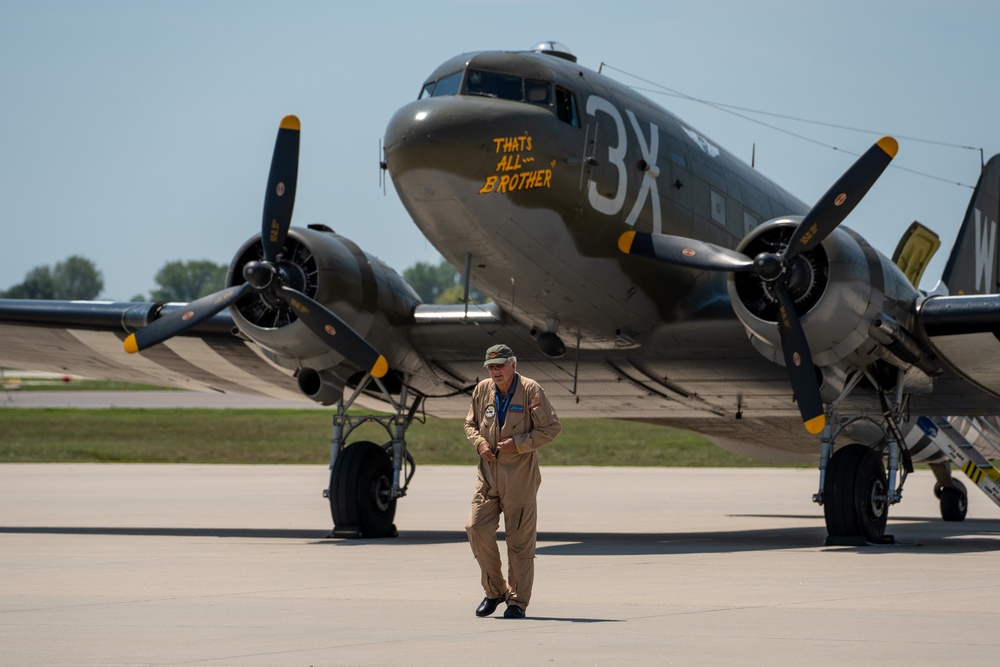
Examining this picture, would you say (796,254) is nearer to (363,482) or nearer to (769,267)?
(769,267)

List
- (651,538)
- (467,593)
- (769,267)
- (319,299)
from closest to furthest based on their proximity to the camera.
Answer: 1. (467,593)
2. (769,267)
3. (319,299)
4. (651,538)

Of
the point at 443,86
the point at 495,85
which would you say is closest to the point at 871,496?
the point at 495,85

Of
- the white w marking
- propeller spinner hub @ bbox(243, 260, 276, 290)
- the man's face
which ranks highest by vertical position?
the white w marking

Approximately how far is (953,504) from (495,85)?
11.7m

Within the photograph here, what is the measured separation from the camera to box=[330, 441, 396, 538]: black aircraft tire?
1623 cm

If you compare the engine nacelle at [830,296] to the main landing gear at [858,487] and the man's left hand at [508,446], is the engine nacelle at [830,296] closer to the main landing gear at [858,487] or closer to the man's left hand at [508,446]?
the main landing gear at [858,487]

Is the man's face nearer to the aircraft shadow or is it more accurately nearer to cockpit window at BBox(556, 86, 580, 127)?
the aircraft shadow

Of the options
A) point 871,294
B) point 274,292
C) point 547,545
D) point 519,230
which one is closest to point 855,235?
point 871,294

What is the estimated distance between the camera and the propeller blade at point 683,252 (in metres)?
13.8

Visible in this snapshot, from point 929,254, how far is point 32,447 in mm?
34619

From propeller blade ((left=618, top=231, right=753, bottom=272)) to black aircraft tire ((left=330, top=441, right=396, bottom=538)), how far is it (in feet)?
13.9

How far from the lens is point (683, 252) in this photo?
14.1m

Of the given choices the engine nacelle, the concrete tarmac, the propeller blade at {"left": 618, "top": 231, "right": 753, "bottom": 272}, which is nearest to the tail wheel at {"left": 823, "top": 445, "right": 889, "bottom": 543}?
the concrete tarmac

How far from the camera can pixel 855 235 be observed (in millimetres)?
14383
